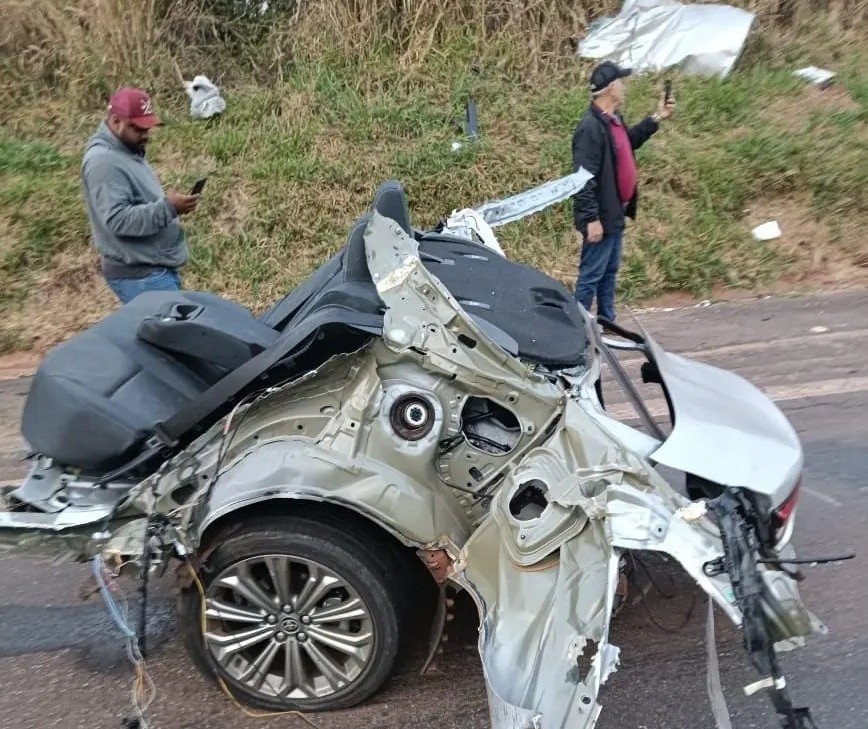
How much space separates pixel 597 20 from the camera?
11180 mm

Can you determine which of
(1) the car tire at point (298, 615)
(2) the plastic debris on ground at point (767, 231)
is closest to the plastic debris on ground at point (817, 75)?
(2) the plastic debris on ground at point (767, 231)

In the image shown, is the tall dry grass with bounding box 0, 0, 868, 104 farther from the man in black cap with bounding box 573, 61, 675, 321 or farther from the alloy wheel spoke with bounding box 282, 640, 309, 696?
the alloy wheel spoke with bounding box 282, 640, 309, 696

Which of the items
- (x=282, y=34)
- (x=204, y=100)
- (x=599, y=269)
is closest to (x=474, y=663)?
(x=599, y=269)

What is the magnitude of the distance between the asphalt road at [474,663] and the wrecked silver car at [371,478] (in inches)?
9.5

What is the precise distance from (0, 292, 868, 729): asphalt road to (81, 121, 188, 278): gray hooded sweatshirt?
1.85 m

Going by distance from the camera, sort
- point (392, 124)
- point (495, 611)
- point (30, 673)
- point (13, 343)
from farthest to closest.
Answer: point (392, 124), point (13, 343), point (30, 673), point (495, 611)

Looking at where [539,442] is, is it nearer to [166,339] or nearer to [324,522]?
[324,522]

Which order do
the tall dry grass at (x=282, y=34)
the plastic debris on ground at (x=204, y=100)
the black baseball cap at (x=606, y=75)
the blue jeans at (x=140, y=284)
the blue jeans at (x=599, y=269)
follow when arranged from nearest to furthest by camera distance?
1. the blue jeans at (x=140, y=284)
2. the black baseball cap at (x=606, y=75)
3. the blue jeans at (x=599, y=269)
4. the plastic debris on ground at (x=204, y=100)
5. the tall dry grass at (x=282, y=34)

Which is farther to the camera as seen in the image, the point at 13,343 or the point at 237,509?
the point at 13,343

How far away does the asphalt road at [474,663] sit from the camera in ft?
10.2

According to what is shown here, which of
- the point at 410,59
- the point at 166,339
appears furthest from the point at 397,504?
the point at 410,59

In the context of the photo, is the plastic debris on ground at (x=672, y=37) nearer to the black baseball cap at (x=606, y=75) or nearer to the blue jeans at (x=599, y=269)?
the black baseball cap at (x=606, y=75)

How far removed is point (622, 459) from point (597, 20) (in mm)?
9674

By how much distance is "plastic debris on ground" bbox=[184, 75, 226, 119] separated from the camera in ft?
34.6
